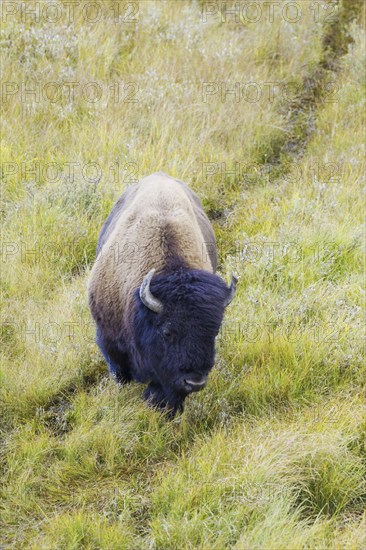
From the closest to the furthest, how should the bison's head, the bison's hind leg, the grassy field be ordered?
the grassy field → the bison's head → the bison's hind leg

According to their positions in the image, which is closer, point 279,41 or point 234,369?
point 234,369

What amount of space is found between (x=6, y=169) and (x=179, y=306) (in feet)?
12.1

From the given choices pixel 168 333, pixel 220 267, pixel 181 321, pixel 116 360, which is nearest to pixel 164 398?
pixel 116 360

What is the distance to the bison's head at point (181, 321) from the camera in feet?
11.6

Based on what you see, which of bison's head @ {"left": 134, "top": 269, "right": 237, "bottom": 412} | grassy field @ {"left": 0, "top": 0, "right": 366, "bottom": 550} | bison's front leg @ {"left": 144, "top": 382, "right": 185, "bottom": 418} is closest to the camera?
grassy field @ {"left": 0, "top": 0, "right": 366, "bottom": 550}

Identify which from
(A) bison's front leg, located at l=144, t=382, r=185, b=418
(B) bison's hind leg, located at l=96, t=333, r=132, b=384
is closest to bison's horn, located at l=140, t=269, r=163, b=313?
(A) bison's front leg, located at l=144, t=382, r=185, b=418

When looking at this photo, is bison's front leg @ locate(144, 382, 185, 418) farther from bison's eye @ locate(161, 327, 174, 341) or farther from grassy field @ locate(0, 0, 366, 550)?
bison's eye @ locate(161, 327, 174, 341)

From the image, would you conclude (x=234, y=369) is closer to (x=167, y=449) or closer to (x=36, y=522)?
(x=167, y=449)

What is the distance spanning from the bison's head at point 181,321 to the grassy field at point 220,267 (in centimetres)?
51

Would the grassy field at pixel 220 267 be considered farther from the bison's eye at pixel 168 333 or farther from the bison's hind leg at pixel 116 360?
the bison's eye at pixel 168 333

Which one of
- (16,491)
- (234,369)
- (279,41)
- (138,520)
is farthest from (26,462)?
(279,41)

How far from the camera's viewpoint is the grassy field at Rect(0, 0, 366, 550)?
3.42m

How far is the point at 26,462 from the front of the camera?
3.76m

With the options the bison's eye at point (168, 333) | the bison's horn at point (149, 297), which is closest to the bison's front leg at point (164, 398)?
the bison's eye at point (168, 333)
